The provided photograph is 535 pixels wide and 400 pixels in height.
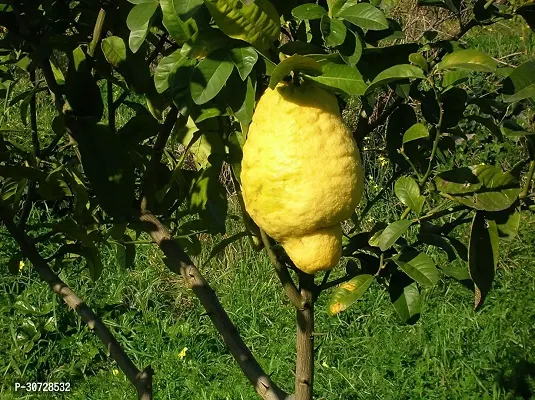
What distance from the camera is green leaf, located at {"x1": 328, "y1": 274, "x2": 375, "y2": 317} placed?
102cm

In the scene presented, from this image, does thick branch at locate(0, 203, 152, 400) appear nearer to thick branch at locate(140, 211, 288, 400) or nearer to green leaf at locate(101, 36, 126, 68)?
thick branch at locate(140, 211, 288, 400)

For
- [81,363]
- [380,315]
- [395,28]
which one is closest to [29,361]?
[81,363]

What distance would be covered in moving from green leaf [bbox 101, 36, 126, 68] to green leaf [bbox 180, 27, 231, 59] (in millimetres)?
344

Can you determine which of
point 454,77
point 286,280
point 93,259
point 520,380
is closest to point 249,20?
point 454,77

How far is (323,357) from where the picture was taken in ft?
10.0

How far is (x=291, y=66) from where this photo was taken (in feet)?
2.52

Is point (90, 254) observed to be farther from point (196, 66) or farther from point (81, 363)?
point (81, 363)

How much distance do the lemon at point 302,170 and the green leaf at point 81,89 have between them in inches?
18.7

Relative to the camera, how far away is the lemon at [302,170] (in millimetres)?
811

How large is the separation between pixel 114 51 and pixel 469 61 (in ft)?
1.83

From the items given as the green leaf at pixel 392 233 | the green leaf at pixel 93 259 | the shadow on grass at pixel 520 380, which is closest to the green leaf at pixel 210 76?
the green leaf at pixel 392 233

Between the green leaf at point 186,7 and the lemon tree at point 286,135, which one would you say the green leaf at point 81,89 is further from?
the green leaf at point 186,7

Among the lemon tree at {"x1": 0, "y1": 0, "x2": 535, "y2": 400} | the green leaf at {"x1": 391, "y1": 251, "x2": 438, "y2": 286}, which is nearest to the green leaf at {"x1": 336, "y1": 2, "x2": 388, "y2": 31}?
the lemon tree at {"x1": 0, "y1": 0, "x2": 535, "y2": 400}

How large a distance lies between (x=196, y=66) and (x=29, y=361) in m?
2.58
